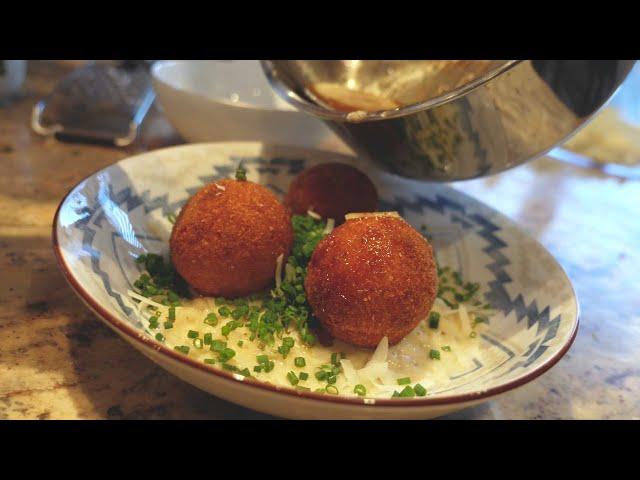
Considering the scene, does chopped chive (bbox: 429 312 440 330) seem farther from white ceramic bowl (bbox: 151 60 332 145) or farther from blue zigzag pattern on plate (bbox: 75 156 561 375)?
white ceramic bowl (bbox: 151 60 332 145)

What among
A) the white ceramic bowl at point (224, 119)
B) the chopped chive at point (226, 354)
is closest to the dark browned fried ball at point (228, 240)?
the chopped chive at point (226, 354)

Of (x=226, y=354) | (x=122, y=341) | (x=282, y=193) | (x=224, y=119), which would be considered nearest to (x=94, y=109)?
(x=224, y=119)

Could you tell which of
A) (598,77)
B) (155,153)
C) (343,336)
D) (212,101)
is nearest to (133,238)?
(155,153)

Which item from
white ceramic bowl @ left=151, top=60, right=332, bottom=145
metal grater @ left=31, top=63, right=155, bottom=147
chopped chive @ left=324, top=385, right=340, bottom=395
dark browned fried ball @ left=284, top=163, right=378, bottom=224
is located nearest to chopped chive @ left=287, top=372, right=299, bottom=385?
chopped chive @ left=324, top=385, right=340, bottom=395

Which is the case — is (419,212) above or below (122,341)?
above

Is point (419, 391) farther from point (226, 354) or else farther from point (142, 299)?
point (142, 299)

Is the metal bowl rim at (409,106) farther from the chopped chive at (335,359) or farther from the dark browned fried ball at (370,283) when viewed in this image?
the chopped chive at (335,359)
